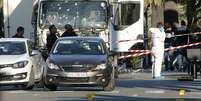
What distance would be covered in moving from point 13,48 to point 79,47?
7.23 feet

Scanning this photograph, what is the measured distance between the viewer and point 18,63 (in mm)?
20344

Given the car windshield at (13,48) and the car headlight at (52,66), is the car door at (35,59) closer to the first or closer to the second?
the car windshield at (13,48)

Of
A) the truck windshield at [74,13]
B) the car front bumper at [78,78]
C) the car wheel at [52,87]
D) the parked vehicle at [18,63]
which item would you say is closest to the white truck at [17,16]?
the truck windshield at [74,13]

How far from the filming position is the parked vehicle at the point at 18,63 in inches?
798

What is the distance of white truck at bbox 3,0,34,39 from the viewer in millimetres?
26781

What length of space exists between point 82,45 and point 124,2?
9975mm

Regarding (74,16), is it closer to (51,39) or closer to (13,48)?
(51,39)

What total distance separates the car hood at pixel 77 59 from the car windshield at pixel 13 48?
5.85ft

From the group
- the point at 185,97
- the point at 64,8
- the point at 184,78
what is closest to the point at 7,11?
the point at 64,8

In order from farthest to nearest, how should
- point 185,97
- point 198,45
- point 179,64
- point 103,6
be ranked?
point 179,64 → point 198,45 → point 103,6 → point 185,97

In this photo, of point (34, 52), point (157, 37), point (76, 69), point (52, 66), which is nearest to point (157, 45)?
point (157, 37)

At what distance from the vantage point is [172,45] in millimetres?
30844

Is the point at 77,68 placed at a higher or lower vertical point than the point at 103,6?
lower

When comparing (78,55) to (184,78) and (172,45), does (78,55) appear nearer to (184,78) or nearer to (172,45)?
(184,78)
